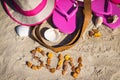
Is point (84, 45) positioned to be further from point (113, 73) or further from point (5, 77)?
point (5, 77)

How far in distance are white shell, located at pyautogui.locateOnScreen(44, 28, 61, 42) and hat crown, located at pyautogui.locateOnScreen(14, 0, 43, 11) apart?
0.60 feet

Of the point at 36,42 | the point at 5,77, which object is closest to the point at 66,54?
the point at 36,42

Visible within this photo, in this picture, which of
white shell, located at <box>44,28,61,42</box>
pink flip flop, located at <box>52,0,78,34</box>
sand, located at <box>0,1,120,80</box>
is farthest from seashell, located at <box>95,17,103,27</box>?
white shell, located at <box>44,28,61,42</box>

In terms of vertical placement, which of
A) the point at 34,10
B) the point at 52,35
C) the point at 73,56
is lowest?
the point at 73,56

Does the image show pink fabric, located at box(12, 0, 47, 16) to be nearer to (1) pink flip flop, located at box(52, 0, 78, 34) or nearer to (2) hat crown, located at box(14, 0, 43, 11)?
(2) hat crown, located at box(14, 0, 43, 11)

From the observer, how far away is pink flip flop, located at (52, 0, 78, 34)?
5.94ft

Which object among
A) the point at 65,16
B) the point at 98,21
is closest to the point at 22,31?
the point at 65,16

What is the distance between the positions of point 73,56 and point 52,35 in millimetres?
187

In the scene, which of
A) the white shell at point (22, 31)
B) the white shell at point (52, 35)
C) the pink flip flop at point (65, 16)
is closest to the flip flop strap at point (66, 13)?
the pink flip flop at point (65, 16)

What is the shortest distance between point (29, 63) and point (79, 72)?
0.99 ft

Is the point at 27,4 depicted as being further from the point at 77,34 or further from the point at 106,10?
the point at 106,10

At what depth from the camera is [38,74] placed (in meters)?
1.68

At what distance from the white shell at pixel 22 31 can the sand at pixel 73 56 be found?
0.09 feet

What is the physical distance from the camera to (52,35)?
1.78 m
